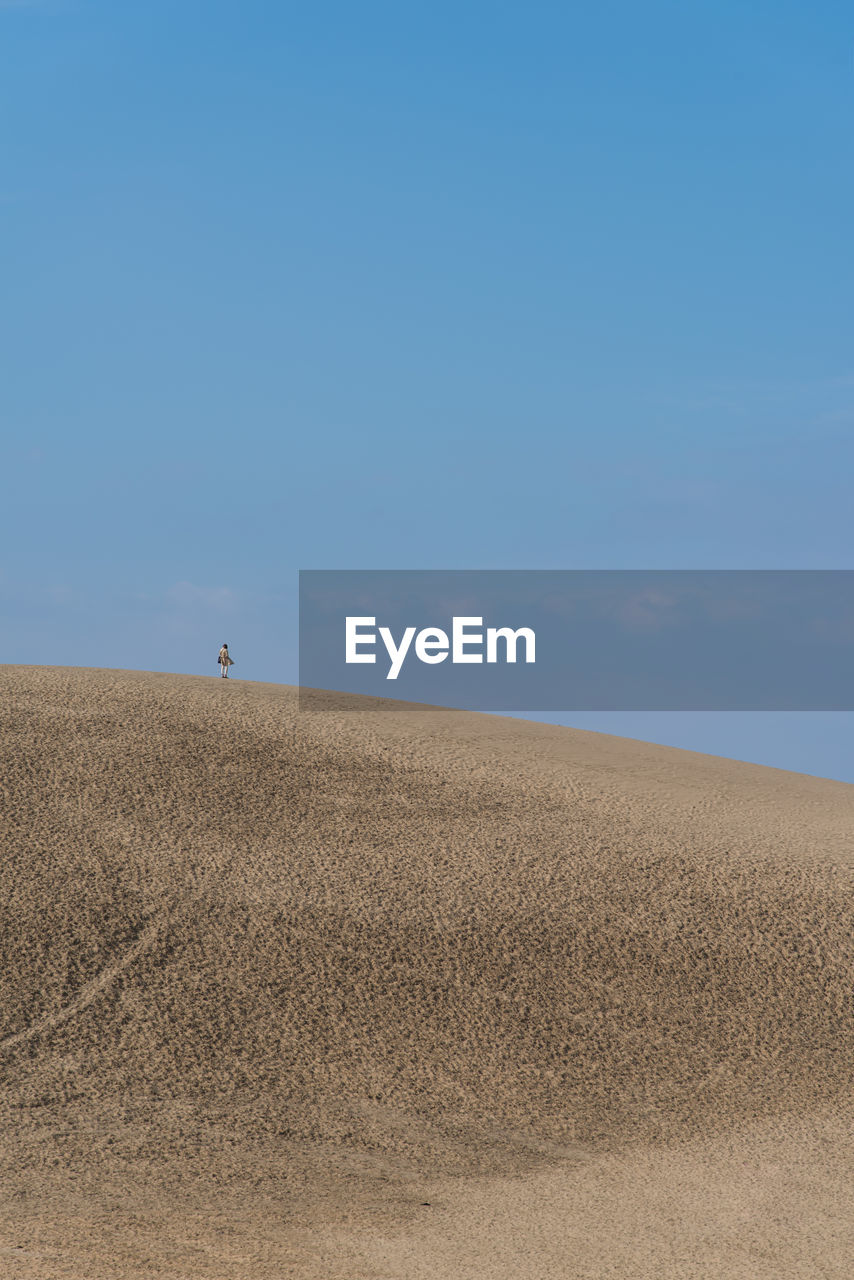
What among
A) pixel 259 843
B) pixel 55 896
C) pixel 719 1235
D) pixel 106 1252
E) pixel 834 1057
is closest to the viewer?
pixel 106 1252

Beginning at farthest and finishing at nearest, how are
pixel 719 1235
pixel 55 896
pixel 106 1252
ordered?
pixel 55 896, pixel 719 1235, pixel 106 1252

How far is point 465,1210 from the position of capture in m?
9.49

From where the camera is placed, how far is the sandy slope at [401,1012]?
9.13 meters

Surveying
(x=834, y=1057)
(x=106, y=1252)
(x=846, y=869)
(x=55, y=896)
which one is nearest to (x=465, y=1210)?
(x=106, y=1252)

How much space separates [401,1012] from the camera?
13.3m

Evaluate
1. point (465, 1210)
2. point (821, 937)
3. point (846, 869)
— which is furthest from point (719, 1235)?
point (846, 869)

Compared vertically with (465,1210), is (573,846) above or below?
above

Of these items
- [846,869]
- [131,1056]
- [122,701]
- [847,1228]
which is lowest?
[847,1228]

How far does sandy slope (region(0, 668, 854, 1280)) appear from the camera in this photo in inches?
360

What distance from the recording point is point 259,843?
1689 cm

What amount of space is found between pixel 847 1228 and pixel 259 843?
979cm

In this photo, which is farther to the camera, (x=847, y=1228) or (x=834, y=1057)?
(x=834, y=1057)

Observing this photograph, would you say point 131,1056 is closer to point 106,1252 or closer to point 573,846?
point 106,1252

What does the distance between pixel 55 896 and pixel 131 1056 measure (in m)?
3.31
